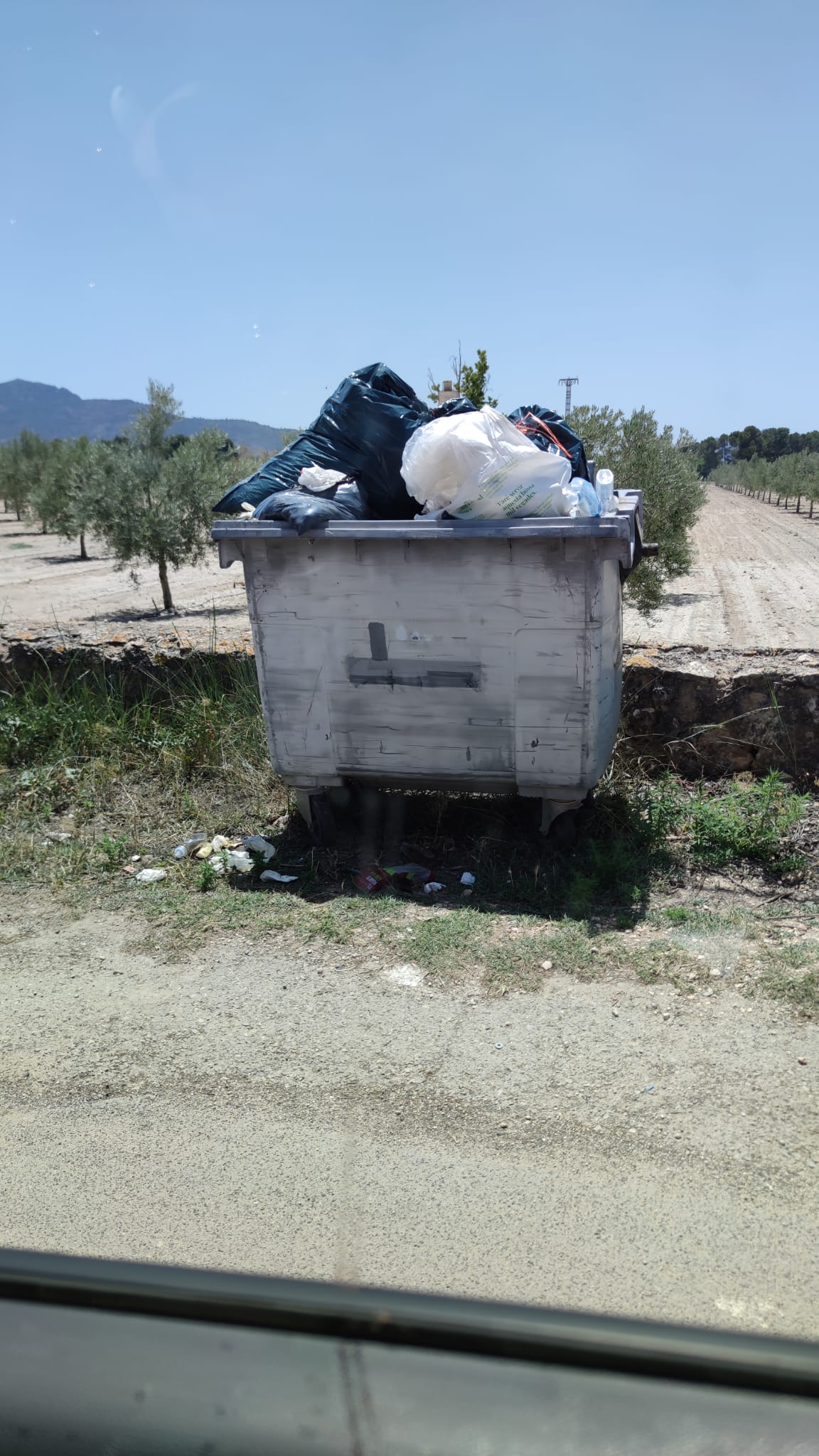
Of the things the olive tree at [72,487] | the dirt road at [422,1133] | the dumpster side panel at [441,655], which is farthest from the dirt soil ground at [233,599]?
the dirt road at [422,1133]

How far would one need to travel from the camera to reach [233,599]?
69.0 ft

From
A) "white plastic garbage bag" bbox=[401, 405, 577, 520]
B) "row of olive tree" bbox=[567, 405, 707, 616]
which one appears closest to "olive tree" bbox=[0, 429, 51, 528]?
"row of olive tree" bbox=[567, 405, 707, 616]

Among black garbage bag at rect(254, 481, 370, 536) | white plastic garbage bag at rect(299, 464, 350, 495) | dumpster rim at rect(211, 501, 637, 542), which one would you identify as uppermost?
white plastic garbage bag at rect(299, 464, 350, 495)

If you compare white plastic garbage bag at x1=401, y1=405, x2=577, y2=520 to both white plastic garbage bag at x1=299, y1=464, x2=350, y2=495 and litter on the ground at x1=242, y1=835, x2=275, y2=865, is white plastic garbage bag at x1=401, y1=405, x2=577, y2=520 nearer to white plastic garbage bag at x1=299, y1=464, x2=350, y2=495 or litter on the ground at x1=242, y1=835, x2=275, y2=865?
white plastic garbage bag at x1=299, y1=464, x2=350, y2=495

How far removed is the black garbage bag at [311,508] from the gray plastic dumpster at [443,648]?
8 cm

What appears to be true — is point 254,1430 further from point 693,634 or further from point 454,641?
point 693,634

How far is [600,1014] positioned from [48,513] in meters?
28.8

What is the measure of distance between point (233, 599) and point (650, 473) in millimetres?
10568

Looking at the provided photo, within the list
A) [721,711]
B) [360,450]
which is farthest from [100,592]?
[721,711]

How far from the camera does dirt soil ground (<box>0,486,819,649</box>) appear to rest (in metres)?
11.1

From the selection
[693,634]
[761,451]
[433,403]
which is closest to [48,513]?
[693,634]

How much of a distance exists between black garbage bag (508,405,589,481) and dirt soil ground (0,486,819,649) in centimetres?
139

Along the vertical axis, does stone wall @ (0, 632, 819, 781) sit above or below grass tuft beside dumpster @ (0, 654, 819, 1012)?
above

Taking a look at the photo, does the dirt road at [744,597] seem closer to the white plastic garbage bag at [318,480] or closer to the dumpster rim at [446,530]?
the dumpster rim at [446,530]
